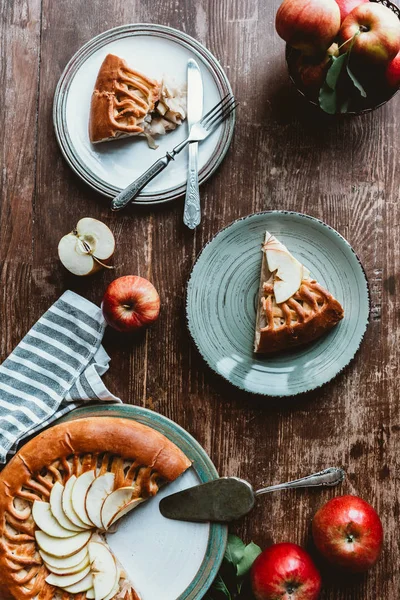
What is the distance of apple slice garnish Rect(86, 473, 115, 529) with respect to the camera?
2002 millimetres

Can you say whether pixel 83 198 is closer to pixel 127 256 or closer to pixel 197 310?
pixel 127 256

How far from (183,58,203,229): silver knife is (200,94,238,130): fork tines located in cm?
3

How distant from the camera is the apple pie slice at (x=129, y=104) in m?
2.07

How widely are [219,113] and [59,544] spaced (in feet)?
4.60

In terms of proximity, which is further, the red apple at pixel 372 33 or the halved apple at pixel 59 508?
the halved apple at pixel 59 508

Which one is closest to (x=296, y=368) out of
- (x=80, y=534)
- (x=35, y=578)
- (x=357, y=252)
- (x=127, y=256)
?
(x=357, y=252)

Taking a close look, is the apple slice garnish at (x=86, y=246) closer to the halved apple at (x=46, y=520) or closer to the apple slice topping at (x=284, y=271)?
the apple slice topping at (x=284, y=271)

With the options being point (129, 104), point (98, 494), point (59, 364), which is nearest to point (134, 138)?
point (129, 104)

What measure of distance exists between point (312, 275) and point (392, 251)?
275 mm

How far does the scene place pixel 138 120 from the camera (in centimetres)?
209

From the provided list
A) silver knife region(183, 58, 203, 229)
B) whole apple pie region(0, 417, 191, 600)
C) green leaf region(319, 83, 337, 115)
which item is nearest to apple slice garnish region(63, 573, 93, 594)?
whole apple pie region(0, 417, 191, 600)

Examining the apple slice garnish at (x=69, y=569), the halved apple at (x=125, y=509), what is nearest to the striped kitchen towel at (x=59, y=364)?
the halved apple at (x=125, y=509)

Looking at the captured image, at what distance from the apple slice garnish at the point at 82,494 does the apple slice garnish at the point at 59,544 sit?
0.06m

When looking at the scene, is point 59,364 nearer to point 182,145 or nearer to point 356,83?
A: point 182,145
